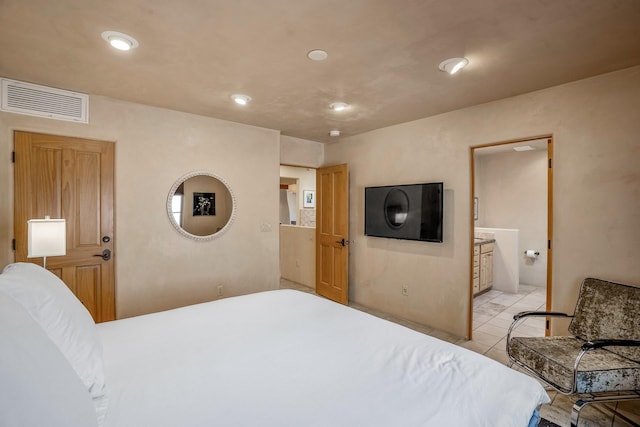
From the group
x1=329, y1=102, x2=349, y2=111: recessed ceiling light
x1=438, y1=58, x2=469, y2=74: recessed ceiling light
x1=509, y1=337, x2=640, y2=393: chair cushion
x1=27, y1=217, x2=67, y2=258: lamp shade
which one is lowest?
x1=509, y1=337, x2=640, y2=393: chair cushion

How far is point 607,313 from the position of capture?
7.52 ft

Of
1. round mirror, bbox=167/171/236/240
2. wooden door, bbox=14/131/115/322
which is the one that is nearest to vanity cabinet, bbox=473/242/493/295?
round mirror, bbox=167/171/236/240

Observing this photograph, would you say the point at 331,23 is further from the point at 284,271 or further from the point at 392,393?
the point at 284,271

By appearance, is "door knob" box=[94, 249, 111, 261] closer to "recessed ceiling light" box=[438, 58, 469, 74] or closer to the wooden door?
the wooden door

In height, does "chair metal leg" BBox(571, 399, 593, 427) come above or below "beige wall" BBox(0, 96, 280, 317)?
below

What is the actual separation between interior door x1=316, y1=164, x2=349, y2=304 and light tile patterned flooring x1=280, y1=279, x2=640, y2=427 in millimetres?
441

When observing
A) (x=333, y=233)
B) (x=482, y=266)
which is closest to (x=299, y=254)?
(x=333, y=233)

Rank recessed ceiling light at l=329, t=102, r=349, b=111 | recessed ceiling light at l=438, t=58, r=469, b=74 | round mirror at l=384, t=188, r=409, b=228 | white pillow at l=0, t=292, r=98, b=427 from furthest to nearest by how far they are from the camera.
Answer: round mirror at l=384, t=188, r=409, b=228, recessed ceiling light at l=329, t=102, r=349, b=111, recessed ceiling light at l=438, t=58, r=469, b=74, white pillow at l=0, t=292, r=98, b=427

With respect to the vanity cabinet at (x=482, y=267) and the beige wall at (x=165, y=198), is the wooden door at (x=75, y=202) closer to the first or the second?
the beige wall at (x=165, y=198)

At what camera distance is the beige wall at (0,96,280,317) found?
9.88ft

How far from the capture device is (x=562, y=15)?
1.69m

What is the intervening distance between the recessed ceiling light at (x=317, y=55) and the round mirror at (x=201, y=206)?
208 cm

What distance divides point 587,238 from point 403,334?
200cm

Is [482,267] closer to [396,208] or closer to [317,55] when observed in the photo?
[396,208]
